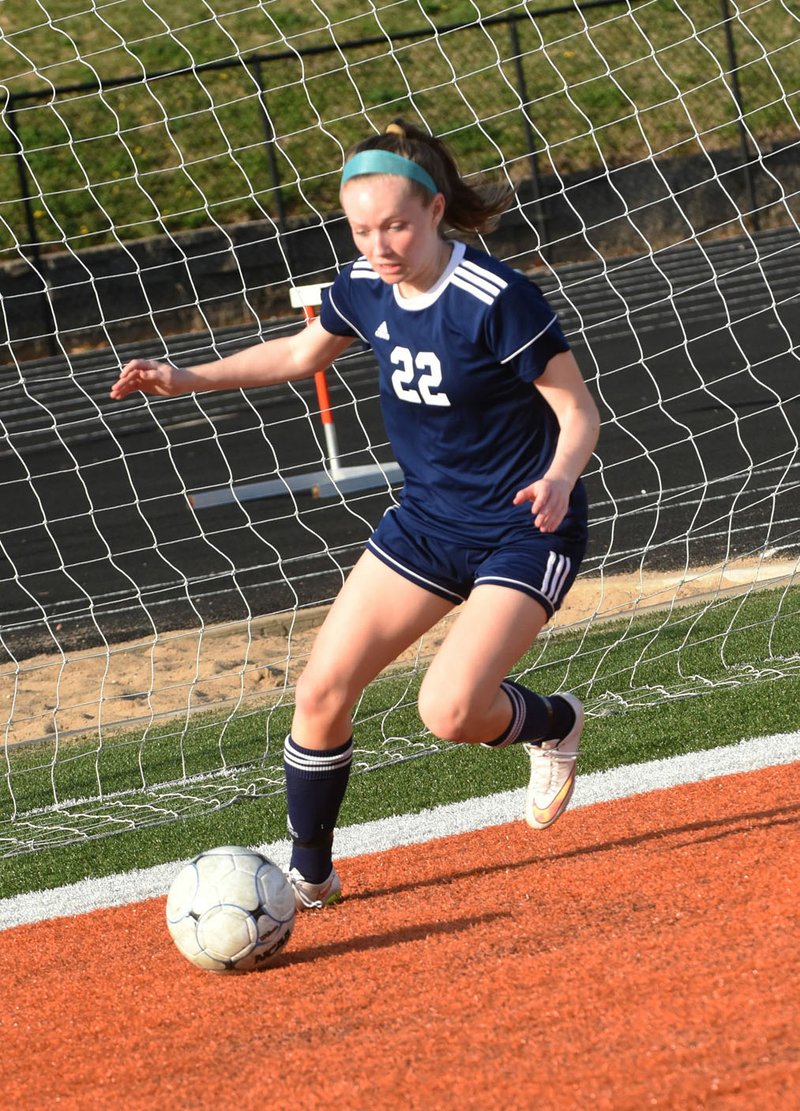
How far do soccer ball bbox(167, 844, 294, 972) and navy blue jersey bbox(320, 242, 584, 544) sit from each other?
97 centimetres

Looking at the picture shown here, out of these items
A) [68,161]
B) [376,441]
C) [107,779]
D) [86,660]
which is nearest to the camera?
[107,779]

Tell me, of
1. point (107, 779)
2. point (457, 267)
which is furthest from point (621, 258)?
point (457, 267)

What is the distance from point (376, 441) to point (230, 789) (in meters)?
7.70

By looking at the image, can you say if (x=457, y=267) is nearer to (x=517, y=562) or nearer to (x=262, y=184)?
(x=517, y=562)

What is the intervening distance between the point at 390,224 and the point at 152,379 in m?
0.83

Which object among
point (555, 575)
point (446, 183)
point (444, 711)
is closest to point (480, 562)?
point (555, 575)

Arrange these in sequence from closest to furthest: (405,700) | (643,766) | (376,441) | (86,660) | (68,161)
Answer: (643,766) → (405,700) → (86,660) → (376,441) → (68,161)

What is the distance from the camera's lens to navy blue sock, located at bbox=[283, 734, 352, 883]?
12.2ft

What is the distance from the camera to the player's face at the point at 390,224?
3293mm

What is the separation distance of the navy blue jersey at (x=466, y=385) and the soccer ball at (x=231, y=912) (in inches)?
38.2

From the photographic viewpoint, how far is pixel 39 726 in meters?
6.64

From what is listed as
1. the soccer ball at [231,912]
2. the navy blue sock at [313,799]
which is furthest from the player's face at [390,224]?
the soccer ball at [231,912]

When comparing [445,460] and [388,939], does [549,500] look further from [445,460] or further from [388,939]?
[388,939]

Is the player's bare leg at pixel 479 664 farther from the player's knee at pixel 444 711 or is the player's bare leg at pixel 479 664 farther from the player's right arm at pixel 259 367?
the player's right arm at pixel 259 367
